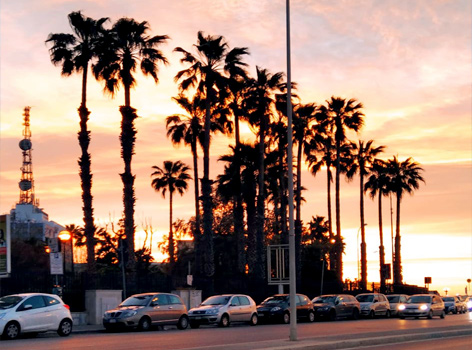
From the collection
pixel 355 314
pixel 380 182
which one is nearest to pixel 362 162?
pixel 380 182

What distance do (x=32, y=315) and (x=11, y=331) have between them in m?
1.08

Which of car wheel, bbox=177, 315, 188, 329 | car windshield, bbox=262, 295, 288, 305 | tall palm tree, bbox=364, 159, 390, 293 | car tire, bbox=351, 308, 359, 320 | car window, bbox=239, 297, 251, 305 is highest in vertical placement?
tall palm tree, bbox=364, 159, 390, 293

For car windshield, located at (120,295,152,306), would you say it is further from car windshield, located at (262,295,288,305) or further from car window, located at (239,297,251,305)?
car windshield, located at (262,295,288,305)

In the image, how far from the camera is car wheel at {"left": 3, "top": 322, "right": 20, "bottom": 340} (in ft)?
91.4

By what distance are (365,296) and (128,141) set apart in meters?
19.0

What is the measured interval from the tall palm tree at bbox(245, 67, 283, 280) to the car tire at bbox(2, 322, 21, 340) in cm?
3350

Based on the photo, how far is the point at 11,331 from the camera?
27969mm

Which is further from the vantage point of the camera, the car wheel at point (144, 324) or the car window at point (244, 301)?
the car window at point (244, 301)

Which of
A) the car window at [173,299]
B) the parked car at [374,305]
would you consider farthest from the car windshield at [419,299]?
the car window at [173,299]

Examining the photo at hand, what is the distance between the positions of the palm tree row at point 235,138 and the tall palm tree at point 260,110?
8 cm

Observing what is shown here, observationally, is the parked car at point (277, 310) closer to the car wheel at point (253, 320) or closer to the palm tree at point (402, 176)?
the car wheel at point (253, 320)

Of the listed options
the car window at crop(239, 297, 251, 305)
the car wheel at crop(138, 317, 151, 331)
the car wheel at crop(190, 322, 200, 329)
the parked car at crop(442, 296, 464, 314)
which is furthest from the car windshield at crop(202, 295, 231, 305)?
the parked car at crop(442, 296, 464, 314)

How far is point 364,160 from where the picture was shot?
269 ft

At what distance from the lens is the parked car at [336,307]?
157 feet
